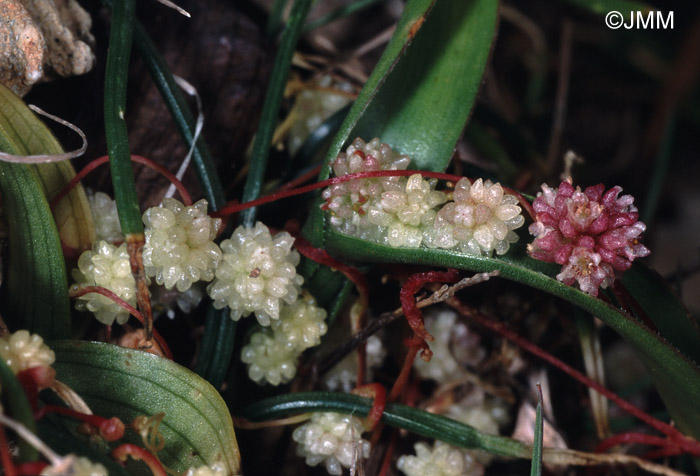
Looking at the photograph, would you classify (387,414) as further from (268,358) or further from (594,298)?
(594,298)

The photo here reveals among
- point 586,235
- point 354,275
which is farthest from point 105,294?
point 586,235

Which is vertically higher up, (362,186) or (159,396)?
(362,186)

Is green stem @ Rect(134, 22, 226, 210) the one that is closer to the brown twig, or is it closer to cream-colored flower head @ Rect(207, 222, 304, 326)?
cream-colored flower head @ Rect(207, 222, 304, 326)

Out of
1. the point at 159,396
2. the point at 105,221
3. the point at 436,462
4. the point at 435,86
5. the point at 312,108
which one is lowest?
the point at 436,462

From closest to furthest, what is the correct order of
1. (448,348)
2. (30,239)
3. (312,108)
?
(30,239) → (448,348) → (312,108)

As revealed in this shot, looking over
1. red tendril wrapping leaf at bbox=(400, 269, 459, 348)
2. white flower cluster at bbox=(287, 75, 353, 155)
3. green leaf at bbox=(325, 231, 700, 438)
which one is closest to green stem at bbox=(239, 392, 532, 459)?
red tendril wrapping leaf at bbox=(400, 269, 459, 348)

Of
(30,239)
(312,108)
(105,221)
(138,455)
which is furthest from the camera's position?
(312,108)

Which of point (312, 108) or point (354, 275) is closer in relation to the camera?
point (354, 275)

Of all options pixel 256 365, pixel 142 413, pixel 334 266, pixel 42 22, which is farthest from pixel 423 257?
pixel 42 22
